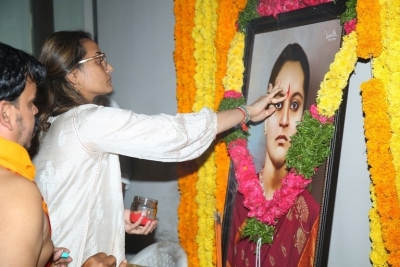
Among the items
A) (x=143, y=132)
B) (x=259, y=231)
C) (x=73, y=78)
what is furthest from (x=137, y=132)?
(x=259, y=231)

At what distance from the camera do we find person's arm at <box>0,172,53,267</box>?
4.42ft

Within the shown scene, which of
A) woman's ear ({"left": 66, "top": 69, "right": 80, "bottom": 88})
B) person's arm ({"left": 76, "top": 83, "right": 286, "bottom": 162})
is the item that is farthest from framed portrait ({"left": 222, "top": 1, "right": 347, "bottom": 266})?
woman's ear ({"left": 66, "top": 69, "right": 80, "bottom": 88})

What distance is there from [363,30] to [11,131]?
4.79ft

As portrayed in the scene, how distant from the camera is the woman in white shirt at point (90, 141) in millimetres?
2184

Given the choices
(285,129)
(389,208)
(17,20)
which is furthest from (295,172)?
(17,20)

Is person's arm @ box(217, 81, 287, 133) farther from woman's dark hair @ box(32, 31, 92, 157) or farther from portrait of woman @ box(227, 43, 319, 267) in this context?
woman's dark hair @ box(32, 31, 92, 157)

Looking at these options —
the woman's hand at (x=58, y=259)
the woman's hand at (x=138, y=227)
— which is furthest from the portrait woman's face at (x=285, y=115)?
the woman's hand at (x=58, y=259)

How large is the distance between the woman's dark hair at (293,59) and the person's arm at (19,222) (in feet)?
4.64

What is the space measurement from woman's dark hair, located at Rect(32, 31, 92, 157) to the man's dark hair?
0.71 metres

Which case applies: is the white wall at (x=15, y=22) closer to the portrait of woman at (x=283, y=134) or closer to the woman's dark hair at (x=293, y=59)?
the portrait of woman at (x=283, y=134)

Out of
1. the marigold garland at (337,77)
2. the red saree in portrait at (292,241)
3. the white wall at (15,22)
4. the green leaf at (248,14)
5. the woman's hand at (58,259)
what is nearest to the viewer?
the woman's hand at (58,259)

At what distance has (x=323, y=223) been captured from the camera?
7.15 feet

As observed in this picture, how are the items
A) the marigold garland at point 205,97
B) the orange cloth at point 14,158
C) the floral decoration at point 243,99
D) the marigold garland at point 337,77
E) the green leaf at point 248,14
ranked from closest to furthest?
the orange cloth at point 14,158
the floral decoration at point 243,99
the marigold garland at point 337,77
the green leaf at point 248,14
the marigold garland at point 205,97

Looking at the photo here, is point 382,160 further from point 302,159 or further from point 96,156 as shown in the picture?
point 96,156
